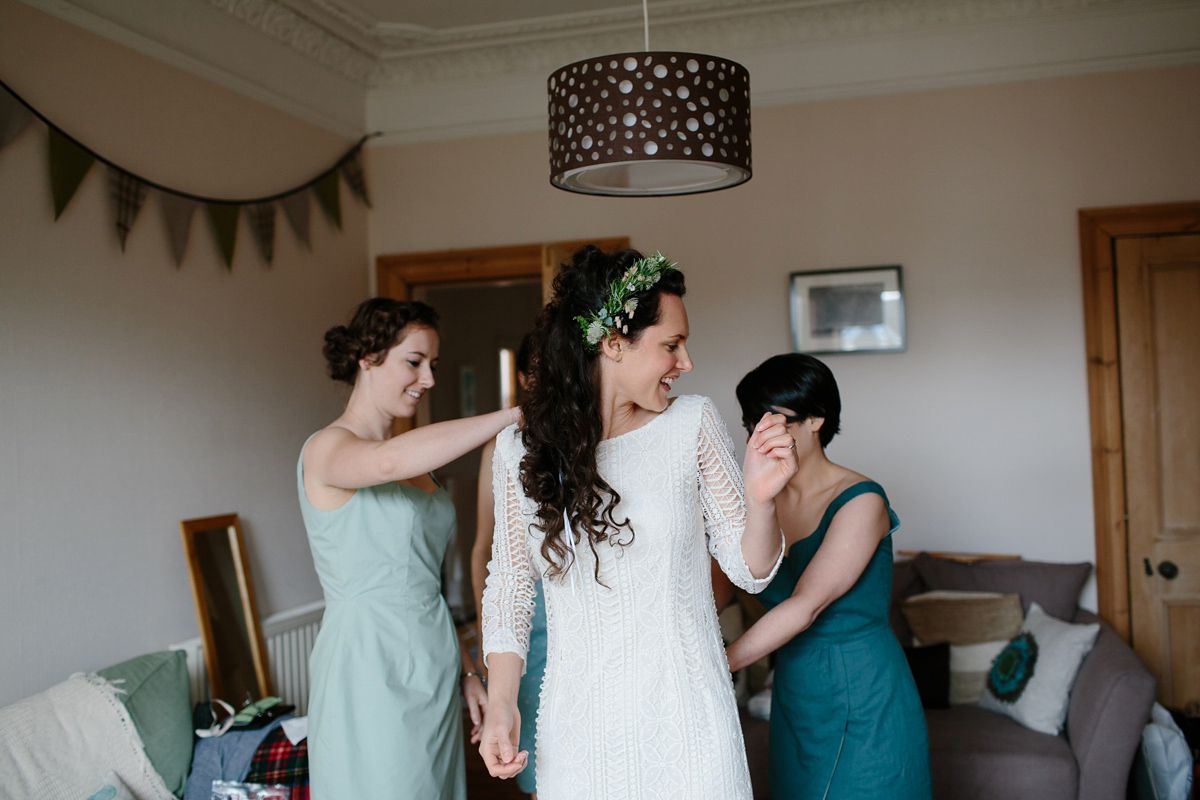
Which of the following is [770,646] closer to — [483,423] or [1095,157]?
[483,423]

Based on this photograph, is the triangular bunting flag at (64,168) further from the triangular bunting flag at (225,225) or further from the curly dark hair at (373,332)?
the curly dark hair at (373,332)

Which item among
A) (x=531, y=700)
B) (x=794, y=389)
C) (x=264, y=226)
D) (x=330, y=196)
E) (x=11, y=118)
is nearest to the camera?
(x=794, y=389)

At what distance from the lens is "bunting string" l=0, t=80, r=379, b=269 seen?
264 cm

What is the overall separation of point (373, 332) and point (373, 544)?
19.3 inches

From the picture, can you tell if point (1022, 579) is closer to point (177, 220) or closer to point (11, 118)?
point (177, 220)

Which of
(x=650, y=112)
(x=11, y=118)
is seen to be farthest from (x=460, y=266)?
(x=650, y=112)

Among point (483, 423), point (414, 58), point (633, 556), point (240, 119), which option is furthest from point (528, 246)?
point (633, 556)

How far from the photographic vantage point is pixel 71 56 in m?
2.74

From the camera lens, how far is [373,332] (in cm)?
213

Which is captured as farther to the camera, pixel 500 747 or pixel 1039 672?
pixel 1039 672

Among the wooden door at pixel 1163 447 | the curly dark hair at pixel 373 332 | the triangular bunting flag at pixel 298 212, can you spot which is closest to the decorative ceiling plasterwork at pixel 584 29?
the triangular bunting flag at pixel 298 212

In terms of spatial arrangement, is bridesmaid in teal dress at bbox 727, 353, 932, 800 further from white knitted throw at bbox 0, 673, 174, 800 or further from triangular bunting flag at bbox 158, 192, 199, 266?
triangular bunting flag at bbox 158, 192, 199, 266

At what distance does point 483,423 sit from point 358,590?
0.66m

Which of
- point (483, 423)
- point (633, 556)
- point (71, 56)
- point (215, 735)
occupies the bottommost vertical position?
point (215, 735)
